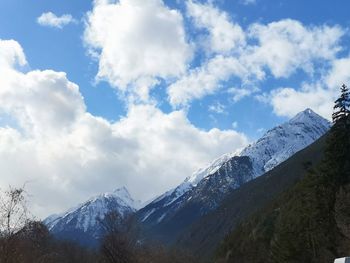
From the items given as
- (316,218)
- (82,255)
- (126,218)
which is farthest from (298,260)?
(82,255)

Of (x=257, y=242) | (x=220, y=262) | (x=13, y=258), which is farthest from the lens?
(x=220, y=262)

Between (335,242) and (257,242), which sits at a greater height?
(257,242)

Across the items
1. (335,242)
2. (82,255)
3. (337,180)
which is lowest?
(335,242)

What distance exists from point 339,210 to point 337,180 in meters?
10.4

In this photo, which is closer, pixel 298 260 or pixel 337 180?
pixel 337 180

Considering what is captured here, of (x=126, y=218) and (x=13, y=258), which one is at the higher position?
(x=126, y=218)

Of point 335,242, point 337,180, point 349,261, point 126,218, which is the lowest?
point 349,261

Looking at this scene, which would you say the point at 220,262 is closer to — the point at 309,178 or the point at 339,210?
the point at 309,178

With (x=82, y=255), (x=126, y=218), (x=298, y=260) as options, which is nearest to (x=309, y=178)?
(x=298, y=260)

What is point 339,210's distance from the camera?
48.2m

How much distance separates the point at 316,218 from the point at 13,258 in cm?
4466

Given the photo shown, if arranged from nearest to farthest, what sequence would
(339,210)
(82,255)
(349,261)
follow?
(349,261) < (339,210) < (82,255)

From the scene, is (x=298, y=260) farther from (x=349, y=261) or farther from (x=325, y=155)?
(x=349, y=261)

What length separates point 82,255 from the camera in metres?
124
